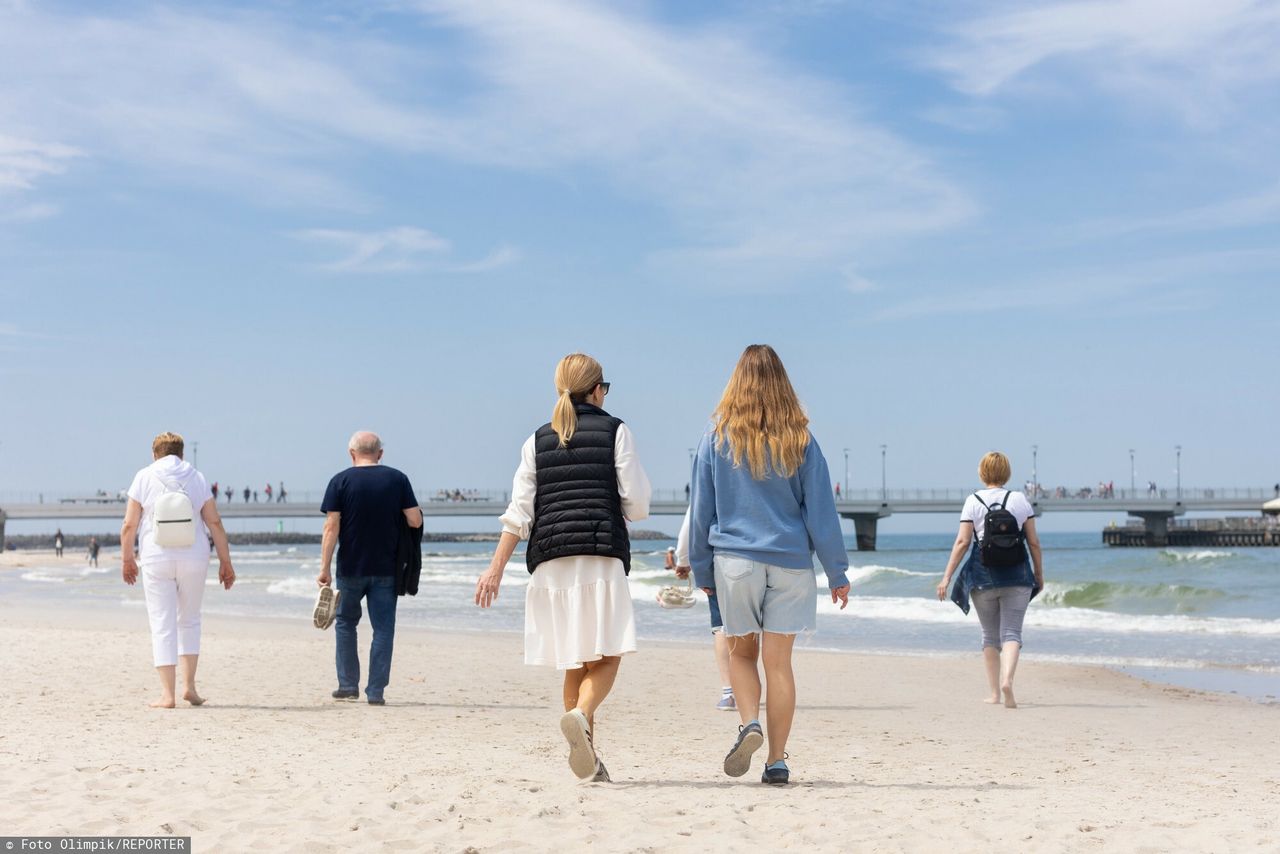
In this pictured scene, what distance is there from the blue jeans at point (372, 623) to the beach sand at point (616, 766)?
0.26 m

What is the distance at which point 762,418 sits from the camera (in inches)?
203

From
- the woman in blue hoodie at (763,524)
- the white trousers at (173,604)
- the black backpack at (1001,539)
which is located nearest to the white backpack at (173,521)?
the white trousers at (173,604)

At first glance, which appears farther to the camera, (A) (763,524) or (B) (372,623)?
(B) (372,623)

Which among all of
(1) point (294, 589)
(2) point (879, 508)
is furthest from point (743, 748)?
(2) point (879, 508)

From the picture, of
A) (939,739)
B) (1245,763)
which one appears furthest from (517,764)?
(1245,763)

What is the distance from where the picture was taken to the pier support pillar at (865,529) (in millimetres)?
92938

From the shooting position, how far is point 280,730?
7.01 metres

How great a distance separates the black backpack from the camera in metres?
8.46

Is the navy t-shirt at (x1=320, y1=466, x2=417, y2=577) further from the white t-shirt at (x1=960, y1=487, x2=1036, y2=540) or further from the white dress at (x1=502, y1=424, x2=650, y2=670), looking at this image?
the white t-shirt at (x1=960, y1=487, x2=1036, y2=540)

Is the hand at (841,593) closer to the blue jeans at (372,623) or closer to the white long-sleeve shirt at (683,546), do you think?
the white long-sleeve shirt at (683,546)

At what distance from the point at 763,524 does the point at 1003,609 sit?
13.9ft

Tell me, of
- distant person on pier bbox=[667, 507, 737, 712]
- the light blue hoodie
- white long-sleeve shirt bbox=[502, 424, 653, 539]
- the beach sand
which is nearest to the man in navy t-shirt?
the beach sand

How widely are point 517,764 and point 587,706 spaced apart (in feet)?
2.86

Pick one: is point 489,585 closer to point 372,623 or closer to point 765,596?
point 765,596
